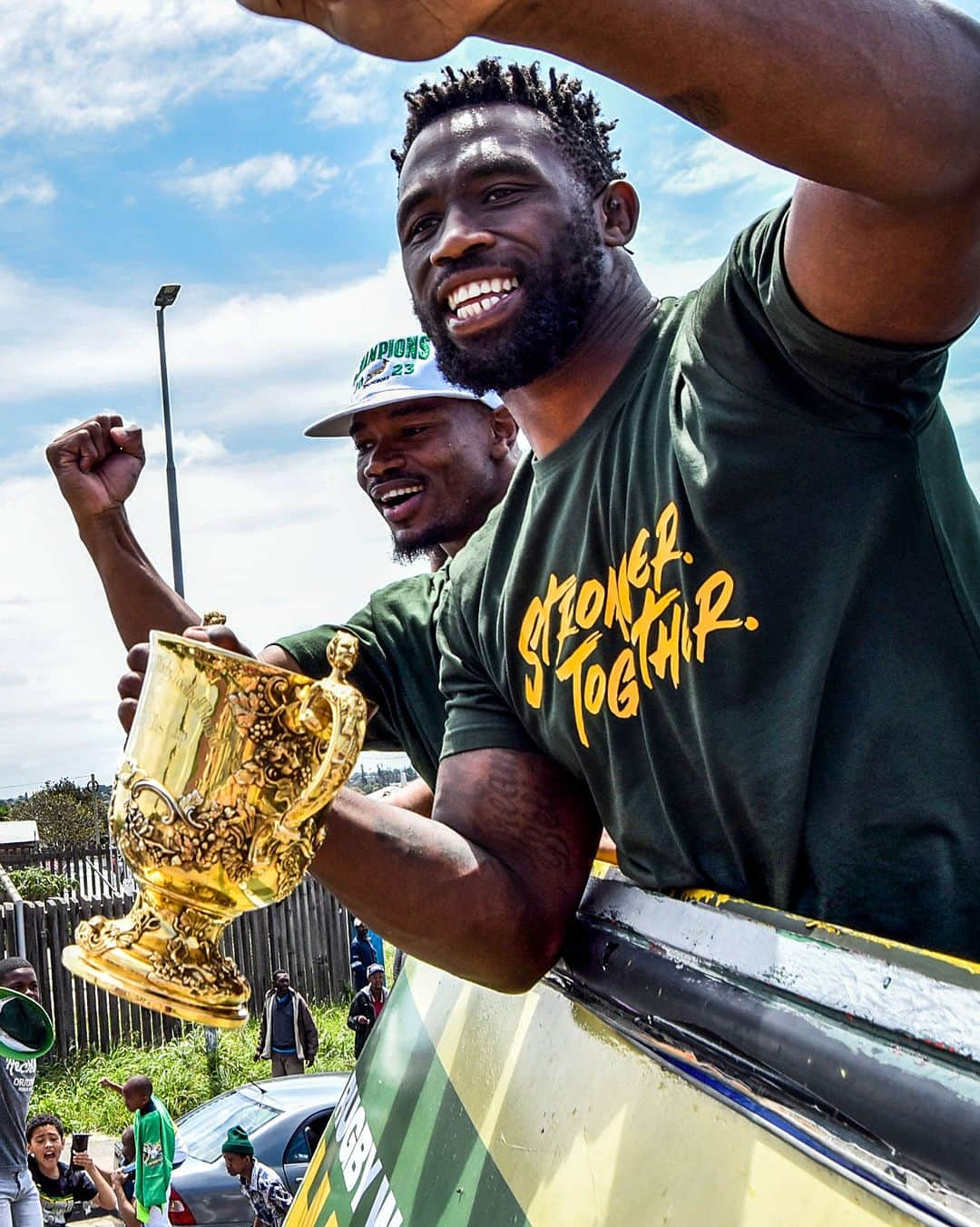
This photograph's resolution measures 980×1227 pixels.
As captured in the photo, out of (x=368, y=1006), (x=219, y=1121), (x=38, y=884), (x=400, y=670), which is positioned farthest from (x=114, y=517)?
(x=38, y=884)

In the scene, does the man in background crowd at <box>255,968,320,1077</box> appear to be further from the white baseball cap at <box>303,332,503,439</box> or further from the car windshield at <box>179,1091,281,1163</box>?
the white baseball cap at <box>303,332,503,439</box>

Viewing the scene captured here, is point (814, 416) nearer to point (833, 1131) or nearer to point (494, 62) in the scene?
point (833, 1131)

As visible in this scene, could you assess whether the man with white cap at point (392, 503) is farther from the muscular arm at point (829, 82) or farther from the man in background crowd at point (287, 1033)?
the man in background crowd at point (287, 1033)

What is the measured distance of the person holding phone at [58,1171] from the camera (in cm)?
955

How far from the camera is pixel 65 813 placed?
137 ft

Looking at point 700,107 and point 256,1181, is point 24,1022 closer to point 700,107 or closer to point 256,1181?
point 700,107

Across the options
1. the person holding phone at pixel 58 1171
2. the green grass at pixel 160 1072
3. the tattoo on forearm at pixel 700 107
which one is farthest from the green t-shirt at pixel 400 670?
the green grass at pixel 160 1072

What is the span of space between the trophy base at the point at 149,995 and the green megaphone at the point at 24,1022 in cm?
219

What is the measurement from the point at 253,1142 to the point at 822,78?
Result: 8899 millimetres

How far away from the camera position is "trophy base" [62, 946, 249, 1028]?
4.50 feet

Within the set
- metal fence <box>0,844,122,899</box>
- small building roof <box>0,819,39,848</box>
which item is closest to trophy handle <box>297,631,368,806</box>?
metal fence <box>0,844,122,899</box>

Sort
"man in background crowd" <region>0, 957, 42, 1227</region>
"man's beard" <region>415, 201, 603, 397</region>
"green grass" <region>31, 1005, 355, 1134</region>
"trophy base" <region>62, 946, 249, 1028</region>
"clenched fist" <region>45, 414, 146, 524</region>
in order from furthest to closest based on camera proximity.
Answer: "green grass" <region>31, 1005, 355, 1134</region>
"man in background crowd" <region>0, 957, 42, 1227</region>
"clenched fist" <region>45, 414, 146, 524</region>
"man's beard" <region>415, 201, 603, 397</region>
"trophy base" <region>62, 946, 249, 1028</region>

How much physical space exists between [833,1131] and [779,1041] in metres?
0.11

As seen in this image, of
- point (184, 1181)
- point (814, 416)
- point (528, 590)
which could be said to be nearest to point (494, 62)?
point (528, 590)
